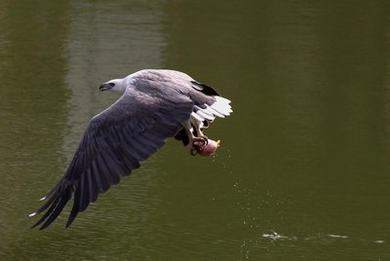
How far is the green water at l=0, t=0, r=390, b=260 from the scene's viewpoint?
31.5 ft

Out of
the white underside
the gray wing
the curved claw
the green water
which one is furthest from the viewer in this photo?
the green water

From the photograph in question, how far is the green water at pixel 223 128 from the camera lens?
9609 millimetres

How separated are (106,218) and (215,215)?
92cm

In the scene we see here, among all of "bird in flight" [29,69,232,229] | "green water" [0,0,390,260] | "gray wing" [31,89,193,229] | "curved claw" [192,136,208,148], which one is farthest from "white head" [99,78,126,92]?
"green water" [0,0,390,260]

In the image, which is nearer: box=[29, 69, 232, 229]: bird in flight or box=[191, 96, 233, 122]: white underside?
box=[29, 69, 232, 229]: bird in flight

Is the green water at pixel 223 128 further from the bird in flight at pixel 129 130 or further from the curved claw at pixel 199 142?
the bird in flight at pixel 129 130

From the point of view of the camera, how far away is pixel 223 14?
18.6 m

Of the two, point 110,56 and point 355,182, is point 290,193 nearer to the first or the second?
point 355,182

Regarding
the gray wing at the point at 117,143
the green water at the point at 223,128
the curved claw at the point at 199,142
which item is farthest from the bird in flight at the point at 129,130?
the green water at the point at 223,128

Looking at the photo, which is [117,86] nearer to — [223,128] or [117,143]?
[117,143]

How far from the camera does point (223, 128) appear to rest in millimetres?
12852

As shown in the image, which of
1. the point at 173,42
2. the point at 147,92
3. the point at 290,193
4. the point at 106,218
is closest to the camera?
the point at 147,92

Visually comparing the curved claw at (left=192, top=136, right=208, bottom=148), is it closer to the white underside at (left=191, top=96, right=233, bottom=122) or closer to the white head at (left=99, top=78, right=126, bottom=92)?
the white underside at (left=191, top=96, right=233, bottom=122)

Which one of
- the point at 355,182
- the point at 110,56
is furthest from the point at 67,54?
the point at 355,182
